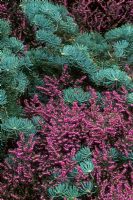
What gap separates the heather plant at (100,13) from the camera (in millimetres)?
3661

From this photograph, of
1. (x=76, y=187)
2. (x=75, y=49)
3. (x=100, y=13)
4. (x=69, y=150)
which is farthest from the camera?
(x=100, y=13)

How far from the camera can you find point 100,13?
148 inches

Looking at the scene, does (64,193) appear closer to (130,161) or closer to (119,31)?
(130,161)

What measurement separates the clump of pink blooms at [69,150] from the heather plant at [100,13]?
3.80ft

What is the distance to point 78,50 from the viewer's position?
9.11ft

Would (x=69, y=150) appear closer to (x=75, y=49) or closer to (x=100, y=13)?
(x=75, y=49)

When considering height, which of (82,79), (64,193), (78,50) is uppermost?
(78,50)

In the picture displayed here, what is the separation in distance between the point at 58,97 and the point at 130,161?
663 mm

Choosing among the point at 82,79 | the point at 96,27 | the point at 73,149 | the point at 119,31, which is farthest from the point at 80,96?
the point at 96,27

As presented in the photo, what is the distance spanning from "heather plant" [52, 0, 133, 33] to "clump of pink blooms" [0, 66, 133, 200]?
1158 mm

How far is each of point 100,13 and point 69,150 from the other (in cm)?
159

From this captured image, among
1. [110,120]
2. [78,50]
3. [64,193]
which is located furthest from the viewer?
[78,50]

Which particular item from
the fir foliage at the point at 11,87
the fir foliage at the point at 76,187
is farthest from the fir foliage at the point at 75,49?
→ the fir foliage at the point at 76,187

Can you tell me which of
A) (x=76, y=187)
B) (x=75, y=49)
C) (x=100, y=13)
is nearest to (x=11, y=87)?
(x=75, y=49)
